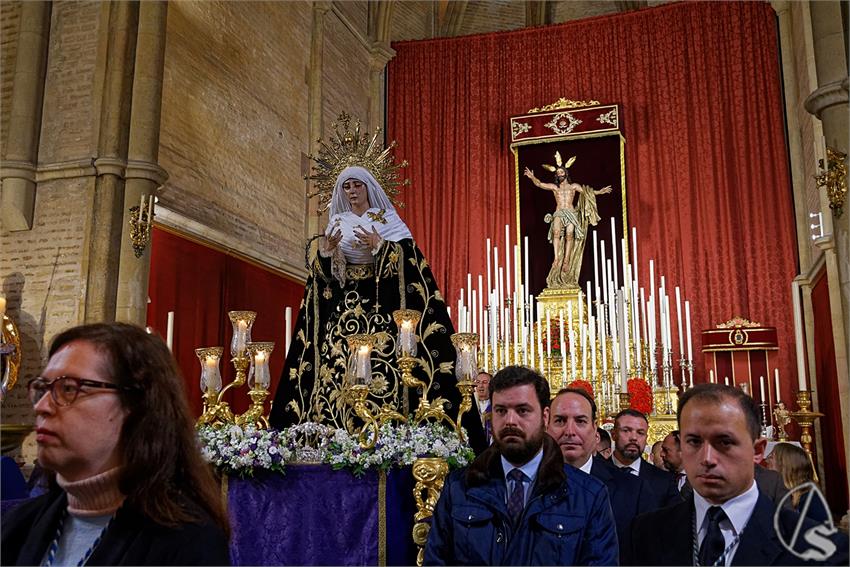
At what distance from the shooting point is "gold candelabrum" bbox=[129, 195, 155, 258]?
332 inches

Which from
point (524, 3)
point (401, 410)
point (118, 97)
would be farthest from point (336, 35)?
point (401, 410)

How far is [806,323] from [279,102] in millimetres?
8479

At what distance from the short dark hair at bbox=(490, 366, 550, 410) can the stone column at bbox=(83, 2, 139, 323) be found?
6066 mm

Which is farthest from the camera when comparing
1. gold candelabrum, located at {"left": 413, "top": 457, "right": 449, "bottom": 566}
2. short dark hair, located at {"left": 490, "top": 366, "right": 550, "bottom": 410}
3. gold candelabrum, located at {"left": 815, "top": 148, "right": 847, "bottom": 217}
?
gold candelabrum, located at {"left": 815, "top": 148, "right": 847, "bottom": 217}

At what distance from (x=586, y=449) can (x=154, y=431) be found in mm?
2634

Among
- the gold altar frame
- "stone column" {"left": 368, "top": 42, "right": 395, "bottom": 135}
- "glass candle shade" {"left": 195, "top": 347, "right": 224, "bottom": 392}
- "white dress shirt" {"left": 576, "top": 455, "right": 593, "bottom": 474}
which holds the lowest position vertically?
"white dress shirt" {"left": 576, "top": 455, "right": 593, "bottom": 474}

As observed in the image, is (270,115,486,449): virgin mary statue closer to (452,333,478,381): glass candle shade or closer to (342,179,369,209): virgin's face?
(342,179,369,209): virgin's face

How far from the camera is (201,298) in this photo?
10039mm

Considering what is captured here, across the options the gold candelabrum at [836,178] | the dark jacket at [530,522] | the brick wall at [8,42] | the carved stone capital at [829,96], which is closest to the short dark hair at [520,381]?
the dark jacket at [530,522]


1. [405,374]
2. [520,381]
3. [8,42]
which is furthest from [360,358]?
[8,42]

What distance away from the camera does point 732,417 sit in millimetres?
2166

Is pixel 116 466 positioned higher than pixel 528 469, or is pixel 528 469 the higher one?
pixel 116 466

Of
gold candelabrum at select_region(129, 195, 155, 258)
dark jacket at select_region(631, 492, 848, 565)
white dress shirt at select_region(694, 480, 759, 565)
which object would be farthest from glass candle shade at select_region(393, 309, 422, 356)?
gold candelabrum at select_region(129, 195, 155, 258)

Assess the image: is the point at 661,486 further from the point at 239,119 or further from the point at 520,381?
the point at 239,119
